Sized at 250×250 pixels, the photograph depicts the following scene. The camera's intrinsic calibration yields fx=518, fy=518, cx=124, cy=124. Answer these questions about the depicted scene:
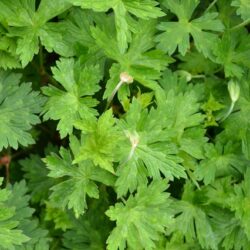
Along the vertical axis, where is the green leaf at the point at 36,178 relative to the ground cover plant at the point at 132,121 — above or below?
below

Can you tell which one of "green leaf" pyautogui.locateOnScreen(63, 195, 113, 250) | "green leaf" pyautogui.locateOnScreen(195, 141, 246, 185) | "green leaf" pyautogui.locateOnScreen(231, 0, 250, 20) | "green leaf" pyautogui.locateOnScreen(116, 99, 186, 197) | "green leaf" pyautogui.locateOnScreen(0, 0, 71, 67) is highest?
"green leaf" pyautogui.locateOnScreen(0, 0, 71, 67)

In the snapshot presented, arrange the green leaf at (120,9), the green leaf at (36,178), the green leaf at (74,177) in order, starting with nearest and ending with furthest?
the green leaf at (120,9)
the green leaf at (74,177)
the green leaf at (36,178)

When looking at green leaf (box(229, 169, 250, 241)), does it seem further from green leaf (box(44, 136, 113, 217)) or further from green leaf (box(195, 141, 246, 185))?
green leaf (box(44, 136, 113, 217))

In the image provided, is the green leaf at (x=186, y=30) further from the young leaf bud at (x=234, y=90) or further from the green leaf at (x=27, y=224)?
the green leaf at (x=27, y=224)

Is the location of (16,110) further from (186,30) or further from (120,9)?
(186,30)

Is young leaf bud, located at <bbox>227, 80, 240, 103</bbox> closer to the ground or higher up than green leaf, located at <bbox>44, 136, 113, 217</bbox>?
higher up

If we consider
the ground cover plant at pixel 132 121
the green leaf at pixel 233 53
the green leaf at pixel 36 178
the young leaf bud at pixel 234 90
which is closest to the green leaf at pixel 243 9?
the ground cover plant at pixel 132 121

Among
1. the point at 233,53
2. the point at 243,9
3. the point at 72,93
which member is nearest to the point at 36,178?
the point at 72,93

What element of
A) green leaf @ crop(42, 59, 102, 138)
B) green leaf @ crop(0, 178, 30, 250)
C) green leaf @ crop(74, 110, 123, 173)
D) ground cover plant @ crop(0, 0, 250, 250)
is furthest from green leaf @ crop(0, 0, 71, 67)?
green leaf @ crop(0, 178, 30, 250)
